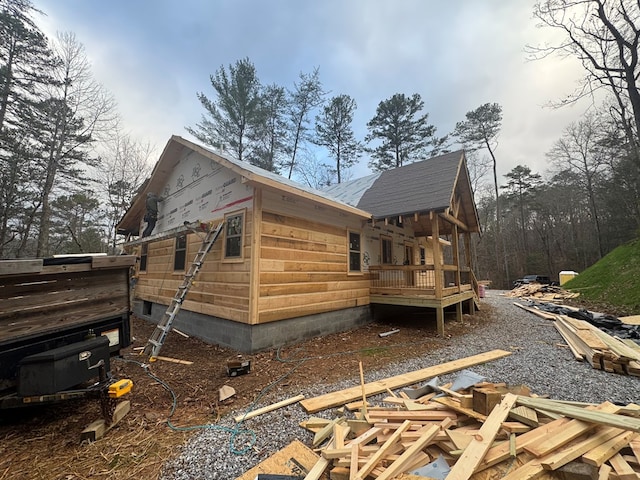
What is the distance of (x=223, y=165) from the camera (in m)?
6.13

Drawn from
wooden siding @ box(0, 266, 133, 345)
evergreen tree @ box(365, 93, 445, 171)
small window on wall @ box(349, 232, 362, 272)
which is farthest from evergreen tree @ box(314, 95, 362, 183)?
wooden siding @ box(0, 266, 133, 345)

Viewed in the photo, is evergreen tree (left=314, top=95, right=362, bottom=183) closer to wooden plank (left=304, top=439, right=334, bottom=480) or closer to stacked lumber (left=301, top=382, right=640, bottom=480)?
stacked lumber (left=301, top=382, right=640, bottom=480)

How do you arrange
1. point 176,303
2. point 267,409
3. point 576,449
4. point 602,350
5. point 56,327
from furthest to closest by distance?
1. point 176,303
2. point 602,350
3. point 267,409
4. point 56,327
5. point 576,449

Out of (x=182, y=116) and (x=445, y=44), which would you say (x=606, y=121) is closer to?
(x=445, y=44)

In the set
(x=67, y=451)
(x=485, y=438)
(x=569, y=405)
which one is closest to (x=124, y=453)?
(x=67, y=451)

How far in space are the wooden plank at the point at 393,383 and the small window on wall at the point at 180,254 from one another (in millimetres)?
6343

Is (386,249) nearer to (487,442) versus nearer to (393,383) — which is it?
(393,383)

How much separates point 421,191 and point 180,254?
25.4 ft

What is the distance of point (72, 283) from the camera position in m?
2.97

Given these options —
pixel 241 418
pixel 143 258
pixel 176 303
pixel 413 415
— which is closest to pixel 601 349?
pixel 413 415

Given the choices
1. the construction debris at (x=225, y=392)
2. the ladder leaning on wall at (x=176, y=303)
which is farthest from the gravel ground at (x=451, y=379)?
the ladder leaning on wall at (x=176, y=303)

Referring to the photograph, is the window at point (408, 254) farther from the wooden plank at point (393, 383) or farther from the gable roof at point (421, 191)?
the wooden plank at point (393, 383)

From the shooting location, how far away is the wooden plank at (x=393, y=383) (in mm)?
3307

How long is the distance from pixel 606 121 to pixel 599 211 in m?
7.55
